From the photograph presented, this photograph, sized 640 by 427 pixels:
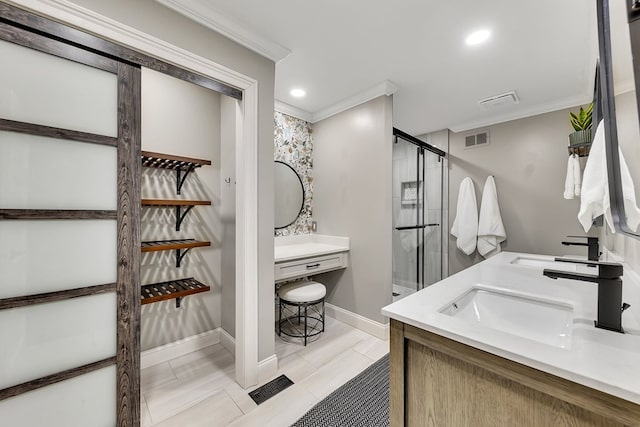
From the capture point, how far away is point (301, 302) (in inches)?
87.9

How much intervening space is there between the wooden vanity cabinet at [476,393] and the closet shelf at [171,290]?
5.30ft

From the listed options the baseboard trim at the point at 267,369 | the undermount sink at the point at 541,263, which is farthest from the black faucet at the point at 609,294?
the baseboard trim at the point at 267,369

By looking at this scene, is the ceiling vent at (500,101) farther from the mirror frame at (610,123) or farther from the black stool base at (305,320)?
the black stool base at (305,320)

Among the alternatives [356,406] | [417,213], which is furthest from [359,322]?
[417,213]

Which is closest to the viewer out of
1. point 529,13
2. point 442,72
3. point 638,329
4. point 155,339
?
point 638,329

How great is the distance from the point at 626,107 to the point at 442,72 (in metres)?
1.60

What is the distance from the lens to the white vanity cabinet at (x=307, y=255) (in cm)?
225

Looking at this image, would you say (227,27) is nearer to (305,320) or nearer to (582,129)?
(305,320)

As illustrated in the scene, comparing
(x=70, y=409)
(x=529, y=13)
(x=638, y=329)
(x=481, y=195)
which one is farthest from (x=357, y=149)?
(x=70, y=409)

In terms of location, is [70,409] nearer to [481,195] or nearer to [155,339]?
[155,339]

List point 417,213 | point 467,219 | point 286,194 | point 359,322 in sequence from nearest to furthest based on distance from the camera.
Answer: point 359,322 < point 286,194 < point 417,213 < point 467,219

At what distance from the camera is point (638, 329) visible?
76 cm

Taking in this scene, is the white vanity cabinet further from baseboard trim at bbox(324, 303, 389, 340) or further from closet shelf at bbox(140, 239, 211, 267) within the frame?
closet shelf at bbox(140, 239, 211, 267)

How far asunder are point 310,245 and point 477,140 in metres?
2.67
